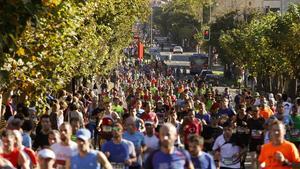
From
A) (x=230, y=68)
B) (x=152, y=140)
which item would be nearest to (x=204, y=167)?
(x=152, y=140)

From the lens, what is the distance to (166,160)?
912 cm

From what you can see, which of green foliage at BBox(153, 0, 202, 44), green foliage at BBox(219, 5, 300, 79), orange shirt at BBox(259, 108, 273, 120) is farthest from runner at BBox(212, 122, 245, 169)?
green foliage at BBox(153, 0, 202, 44)

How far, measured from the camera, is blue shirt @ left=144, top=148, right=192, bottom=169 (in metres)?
9.12

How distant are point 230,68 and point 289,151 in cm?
6558

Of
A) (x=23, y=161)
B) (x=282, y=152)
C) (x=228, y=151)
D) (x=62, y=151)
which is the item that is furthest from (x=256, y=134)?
(x=23, y=161)

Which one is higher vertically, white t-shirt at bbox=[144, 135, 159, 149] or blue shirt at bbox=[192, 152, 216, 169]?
blue shirt at bbox=[192, 152, 216, 169]

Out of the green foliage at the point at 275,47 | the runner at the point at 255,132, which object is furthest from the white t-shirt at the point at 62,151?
the green foliage at the point at 275,47

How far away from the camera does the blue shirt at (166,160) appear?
9.12 meters

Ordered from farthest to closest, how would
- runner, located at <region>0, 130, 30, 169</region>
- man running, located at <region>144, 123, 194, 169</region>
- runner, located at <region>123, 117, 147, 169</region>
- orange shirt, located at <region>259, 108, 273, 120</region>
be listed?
orange shirt, located at <region>259, 108, 273, 120</region>, runner, located at <region>123, 117, 147, 169</region>, runner, located at <region>0, 130, 30, 169</region>, man running, located at <region>144, 123, 194, 169</region>

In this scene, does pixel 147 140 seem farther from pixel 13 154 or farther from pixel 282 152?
pixel 282 152

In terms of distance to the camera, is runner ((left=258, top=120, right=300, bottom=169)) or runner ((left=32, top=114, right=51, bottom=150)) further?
runner ((left=32, top=114, right=51, bottom=150))

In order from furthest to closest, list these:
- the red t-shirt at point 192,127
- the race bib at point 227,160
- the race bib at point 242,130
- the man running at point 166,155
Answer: the race bib at point 242,130, the red t-shirt at point 192,127, the race bib at point 227,160, the man running at point 166,155

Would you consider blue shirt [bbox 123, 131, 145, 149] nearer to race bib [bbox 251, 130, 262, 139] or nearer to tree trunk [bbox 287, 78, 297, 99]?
race bib [bbox 251, 130, 262, 139]

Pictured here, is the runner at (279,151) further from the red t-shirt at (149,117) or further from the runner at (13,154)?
the red t-shirt at (149,117)
